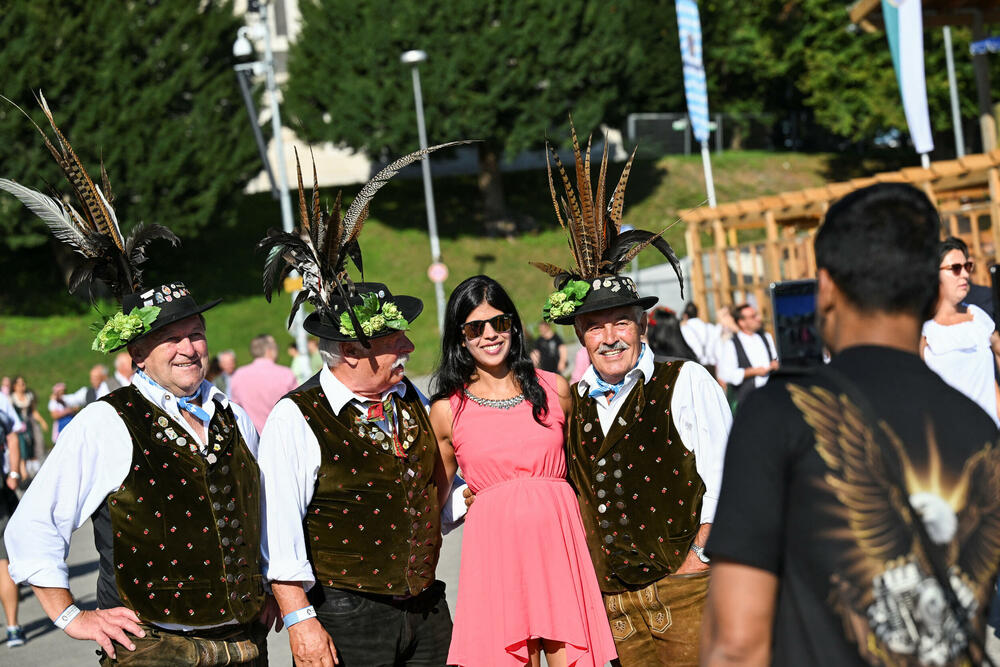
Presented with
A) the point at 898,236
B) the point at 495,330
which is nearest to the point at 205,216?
the point at 495,330

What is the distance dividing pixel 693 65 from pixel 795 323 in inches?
593

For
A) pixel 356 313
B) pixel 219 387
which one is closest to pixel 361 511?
pixel 356 313

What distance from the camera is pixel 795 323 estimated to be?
8.30m

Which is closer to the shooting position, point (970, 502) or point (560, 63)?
point (970, 502)

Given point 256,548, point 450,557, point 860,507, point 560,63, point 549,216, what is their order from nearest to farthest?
point 860,507 → point 256,548 → point 450,557 → point 560,63 → point 549,216

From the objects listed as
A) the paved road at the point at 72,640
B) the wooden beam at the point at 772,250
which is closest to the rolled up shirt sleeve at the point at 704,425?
the paved road at the point at 72,640

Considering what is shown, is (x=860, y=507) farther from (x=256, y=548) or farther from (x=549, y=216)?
(x=549, y=216)

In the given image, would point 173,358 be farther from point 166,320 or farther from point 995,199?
point 995,199

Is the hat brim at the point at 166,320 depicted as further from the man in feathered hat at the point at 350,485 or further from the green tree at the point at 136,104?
the green tree at the point at 136,104

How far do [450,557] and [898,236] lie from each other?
24.8 feet

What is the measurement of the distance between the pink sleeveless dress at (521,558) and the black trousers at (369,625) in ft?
0.60

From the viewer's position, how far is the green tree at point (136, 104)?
27.6 m

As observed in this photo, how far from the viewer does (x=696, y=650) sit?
414 centimetres

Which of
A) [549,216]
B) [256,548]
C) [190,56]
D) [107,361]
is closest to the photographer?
[256,548]
